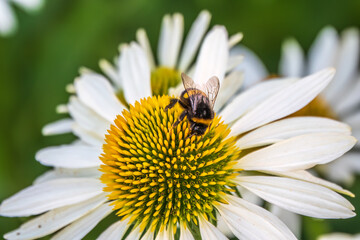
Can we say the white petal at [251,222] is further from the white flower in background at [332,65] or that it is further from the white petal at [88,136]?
the white flower in background at [332,65]

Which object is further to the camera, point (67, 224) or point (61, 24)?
point (61, 24)

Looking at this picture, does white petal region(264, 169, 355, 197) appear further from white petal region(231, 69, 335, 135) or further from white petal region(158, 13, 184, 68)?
white petal region(158, 13, 184, 68)

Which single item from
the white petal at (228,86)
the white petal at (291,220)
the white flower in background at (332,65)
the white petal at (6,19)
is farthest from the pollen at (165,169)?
the white petal at (6,19)

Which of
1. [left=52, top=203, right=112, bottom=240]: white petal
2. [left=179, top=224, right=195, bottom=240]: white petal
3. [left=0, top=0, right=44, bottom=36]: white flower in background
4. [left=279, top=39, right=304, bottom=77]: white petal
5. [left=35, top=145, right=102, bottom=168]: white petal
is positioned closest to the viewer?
[left=179, top=224, right=195, bottom=240]: white petal

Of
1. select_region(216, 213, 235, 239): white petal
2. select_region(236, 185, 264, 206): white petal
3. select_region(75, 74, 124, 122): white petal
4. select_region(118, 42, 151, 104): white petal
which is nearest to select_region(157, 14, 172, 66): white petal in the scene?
select_region(118, 42, 151, 104): white petal

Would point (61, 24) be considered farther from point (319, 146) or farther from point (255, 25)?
point (319, 146)

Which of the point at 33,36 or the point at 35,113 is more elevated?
the point at 33,36

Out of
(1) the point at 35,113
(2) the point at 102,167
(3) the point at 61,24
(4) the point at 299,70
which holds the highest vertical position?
(3) the point at 61,24

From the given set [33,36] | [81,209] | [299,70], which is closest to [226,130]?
[81,209]
